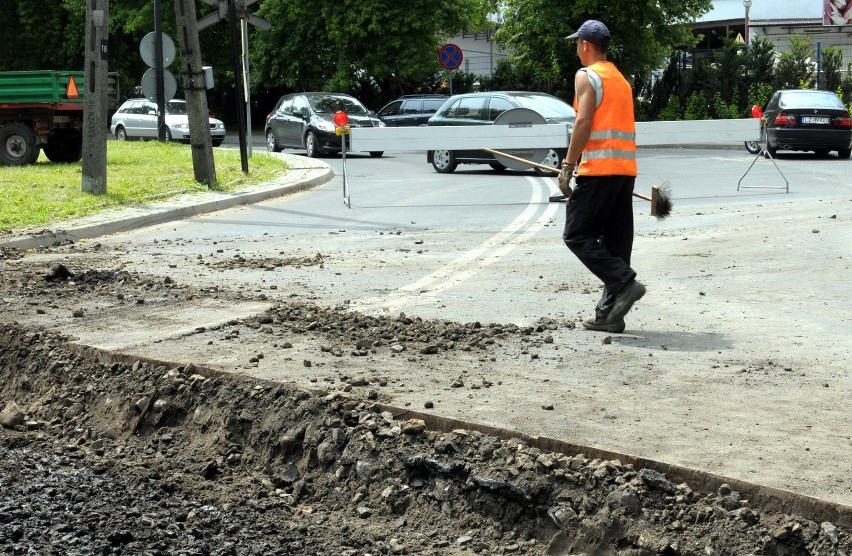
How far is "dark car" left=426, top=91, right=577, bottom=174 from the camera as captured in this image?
71.9 feet

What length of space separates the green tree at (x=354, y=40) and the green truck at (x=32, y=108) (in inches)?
825

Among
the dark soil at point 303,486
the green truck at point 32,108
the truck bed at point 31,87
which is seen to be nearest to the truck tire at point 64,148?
the green truck at point 32,108

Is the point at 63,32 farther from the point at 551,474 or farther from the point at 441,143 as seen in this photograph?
the point at 551,474

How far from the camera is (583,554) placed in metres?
4.09

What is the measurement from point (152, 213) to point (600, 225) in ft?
30.0

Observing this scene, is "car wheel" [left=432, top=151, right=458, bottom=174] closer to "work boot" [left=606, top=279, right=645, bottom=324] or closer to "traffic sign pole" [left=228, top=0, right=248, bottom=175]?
"traffic sign pole" [left=228, top=0, right=248, bottom=175]

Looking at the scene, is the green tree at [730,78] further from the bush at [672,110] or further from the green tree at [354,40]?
the green tree at [354,40]

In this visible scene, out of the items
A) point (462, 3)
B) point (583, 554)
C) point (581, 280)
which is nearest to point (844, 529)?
point (583, 554)

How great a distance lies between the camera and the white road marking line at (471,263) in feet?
27.2

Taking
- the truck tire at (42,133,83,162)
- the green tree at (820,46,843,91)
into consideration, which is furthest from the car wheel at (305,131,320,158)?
the green tree at (820,46,843,91)

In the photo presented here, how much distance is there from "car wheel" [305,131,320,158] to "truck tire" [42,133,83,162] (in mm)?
7119

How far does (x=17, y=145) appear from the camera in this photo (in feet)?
74.9

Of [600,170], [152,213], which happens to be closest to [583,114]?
[600,170]

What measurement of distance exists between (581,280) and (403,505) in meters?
5.03
